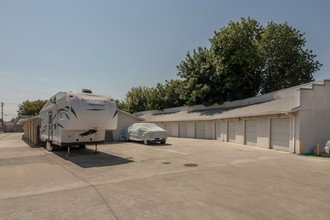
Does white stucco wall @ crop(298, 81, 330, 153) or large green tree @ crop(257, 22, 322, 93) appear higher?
large green tree @ crop(257, 22, 322, 93)

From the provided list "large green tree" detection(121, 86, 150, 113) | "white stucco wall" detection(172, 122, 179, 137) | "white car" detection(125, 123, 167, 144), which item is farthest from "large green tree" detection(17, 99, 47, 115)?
"white car" detection(125, 123, 167, 144)

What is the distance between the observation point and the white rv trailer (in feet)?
40.1

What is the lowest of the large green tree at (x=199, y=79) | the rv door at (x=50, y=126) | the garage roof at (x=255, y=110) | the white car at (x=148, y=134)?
the white car at (x=148, y=134)

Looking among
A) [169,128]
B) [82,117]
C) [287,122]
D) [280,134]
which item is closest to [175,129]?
[169,128]

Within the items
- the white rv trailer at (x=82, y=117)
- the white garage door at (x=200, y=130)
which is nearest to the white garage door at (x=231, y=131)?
the white garage door at (x=200, y=130)

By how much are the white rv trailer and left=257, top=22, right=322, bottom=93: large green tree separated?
26.9 meters

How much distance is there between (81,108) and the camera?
40.1ft

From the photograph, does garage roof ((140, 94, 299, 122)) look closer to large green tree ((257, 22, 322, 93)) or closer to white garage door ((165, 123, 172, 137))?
white garage door ((165, 123, 172, 137))

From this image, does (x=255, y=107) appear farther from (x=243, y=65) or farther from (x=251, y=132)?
(x=243, y=65)

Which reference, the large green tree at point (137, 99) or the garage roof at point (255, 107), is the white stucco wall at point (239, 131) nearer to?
the garage roof at point (255, 107)

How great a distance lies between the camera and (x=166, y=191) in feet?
22.0

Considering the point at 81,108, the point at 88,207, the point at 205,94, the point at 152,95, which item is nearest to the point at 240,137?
the point at 205,94

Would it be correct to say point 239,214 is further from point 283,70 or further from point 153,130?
point 283,70

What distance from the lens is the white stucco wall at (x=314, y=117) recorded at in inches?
583
